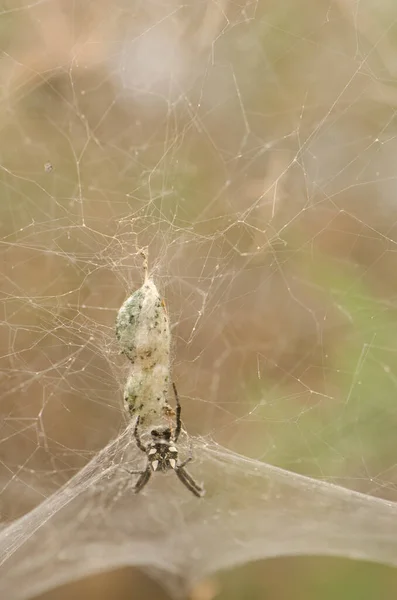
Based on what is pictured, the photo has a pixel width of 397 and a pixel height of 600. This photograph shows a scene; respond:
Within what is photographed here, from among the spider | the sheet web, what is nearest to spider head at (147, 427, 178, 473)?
the spider

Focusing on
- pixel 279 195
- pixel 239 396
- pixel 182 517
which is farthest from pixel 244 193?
pixel 182 517

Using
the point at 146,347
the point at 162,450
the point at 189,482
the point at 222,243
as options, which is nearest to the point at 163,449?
the point at 162,450

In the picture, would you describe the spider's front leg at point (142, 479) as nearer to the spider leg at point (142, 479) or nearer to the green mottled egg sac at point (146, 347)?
the spider leg at point (142, 479)

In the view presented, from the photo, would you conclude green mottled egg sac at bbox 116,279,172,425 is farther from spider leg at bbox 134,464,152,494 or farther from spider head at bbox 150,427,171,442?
Result: spider leg at bbox 134,464,152,494

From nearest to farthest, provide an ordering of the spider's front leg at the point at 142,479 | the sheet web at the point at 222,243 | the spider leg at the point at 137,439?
the spider leg at the point at 137,439 → the spider's front leg at the point at 142,479 → the sheet web at the point at 222,243

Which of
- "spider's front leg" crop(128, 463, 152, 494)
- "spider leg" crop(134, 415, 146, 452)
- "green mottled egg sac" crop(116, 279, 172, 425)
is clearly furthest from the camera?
"spider's front leg" crop(128, 463, 152, 494)

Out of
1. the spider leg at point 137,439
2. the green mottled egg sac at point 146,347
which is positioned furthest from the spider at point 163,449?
the green mottled egg sac at point 146,347
